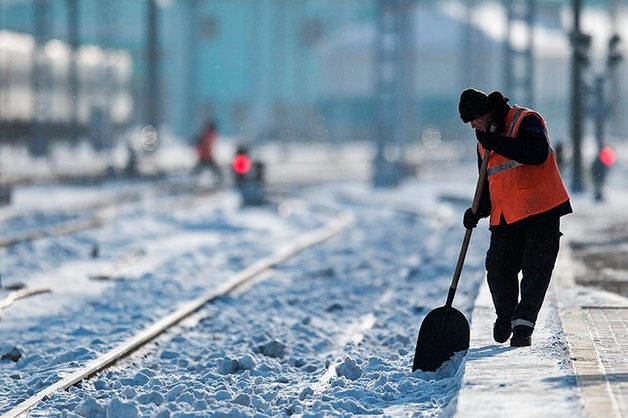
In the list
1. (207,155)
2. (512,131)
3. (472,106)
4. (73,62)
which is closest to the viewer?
(472,106)

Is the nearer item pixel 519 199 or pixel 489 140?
pixel 489 140

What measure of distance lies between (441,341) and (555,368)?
106 cm

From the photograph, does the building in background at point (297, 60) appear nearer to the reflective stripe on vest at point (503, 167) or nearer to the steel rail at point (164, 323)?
the steel rail at point (164, 323)

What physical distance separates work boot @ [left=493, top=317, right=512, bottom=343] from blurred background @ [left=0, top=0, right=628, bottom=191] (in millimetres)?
22383

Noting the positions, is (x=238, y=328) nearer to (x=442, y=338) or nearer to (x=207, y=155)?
(x=442, y=338)

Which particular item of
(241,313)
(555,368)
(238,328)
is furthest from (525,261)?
(241,313)

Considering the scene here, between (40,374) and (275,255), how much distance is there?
8519 millimetres

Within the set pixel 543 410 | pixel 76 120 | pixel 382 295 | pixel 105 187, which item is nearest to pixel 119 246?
pixel 382 295

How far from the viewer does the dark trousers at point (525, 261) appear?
8102 mm

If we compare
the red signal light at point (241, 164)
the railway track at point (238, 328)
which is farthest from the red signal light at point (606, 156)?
the railway track at point (238, 328)

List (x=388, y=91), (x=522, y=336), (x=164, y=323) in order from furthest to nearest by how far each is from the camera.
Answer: (x=388, y=91) < (x=164, y=323) < (x=522, y=336)

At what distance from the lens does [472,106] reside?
307 inches

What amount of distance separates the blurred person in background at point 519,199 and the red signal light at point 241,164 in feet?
59.3

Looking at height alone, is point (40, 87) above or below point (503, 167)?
below
